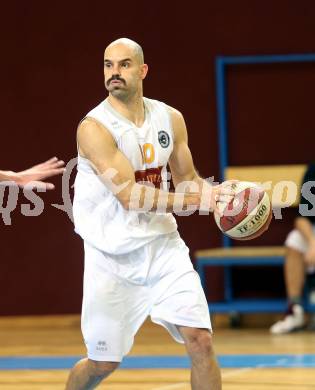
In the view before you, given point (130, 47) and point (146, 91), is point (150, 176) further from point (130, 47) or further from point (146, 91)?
point (146, 91)

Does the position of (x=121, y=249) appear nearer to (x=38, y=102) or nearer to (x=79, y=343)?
(x=79, y=343)

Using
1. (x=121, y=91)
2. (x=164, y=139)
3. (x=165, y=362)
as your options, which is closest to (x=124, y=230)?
(x=164, y=139)

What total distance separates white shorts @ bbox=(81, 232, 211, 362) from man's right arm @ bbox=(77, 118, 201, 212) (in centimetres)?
26

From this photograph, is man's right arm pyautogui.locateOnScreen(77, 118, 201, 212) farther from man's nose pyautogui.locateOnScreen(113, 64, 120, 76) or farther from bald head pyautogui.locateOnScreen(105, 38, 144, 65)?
bald head pyautogui.locateOnScreen(105, 38, 144, 65)

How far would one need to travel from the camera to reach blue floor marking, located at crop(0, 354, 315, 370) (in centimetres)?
675

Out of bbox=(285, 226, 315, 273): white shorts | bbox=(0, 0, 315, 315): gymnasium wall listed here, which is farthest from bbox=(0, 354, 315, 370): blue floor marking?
bbox=(0, 0, 315, 315): gymnasium wall

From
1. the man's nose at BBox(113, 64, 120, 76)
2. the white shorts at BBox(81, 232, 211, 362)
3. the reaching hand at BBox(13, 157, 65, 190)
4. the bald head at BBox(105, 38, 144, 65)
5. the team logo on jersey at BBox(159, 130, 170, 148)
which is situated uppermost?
the bald head at BBox(105, 38, 144, 65)

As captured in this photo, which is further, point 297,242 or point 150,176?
point 297,242

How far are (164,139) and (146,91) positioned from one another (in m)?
4.45

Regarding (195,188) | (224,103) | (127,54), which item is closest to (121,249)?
(195,188)

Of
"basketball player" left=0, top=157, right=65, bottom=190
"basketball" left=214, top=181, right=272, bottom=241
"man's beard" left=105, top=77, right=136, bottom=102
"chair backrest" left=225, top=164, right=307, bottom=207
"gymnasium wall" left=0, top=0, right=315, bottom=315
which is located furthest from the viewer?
"gymnasium wall" left=0, top=0, right=315, bottom=315

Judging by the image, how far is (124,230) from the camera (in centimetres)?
471

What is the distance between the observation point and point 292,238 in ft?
28.0

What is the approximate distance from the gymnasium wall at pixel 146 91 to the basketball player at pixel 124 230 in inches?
172
